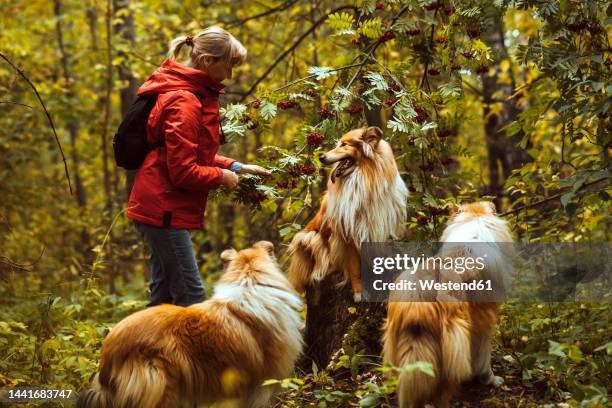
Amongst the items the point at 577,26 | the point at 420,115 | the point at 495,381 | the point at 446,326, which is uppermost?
the point at 577,26

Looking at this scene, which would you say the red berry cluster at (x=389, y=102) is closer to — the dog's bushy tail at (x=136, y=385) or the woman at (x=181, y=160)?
the woman at (x=181, y=160)

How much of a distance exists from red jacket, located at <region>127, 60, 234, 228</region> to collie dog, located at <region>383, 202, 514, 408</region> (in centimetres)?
148

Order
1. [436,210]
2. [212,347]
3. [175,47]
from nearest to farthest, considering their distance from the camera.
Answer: [212,347] → [175,47] → [436,210]

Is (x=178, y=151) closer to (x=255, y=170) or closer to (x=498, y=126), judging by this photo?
(x=255, y=170)

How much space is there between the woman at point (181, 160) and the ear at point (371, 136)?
41.4 inches

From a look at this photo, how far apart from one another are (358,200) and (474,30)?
1553 millimetres

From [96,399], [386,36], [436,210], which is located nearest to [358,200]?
[436,210]

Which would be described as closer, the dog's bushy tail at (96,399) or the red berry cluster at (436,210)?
the dog's bushy tail at (96,399)

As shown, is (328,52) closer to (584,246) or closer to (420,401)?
(584,246)

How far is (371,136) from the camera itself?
4500 mm

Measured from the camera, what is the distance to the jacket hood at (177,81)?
3998 millimetres

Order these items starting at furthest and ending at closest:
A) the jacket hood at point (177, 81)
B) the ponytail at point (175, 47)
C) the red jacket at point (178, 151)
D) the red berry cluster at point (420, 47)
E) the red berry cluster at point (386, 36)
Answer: the red berry cluster at point (420, 47)
the red berry cluster at point (386, 36)
the ponytail at point (175, 47)
the jacket hood at point (177, 81)
the red jacket at point (178, 151)

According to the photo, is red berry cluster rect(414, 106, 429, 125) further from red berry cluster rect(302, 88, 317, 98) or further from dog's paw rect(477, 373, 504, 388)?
dog's paw rect(477, 373, 504, 388)

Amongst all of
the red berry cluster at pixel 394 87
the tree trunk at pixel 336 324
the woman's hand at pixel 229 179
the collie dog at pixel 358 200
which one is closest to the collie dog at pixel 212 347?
the woman's hand at pixel 229 179
